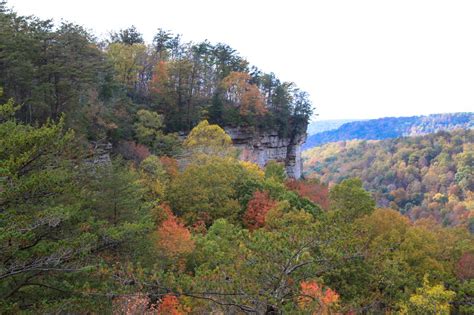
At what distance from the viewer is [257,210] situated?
95.7 ft

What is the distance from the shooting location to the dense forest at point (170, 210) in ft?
33.9

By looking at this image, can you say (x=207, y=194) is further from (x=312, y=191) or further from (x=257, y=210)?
(x=312, y=191)

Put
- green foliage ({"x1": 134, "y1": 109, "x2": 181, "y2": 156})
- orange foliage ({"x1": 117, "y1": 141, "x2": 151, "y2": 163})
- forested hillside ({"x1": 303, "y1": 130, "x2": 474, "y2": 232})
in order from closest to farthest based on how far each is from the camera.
Result: orange foliage ({"x1": 117, "y1": 141, "x2": 151, "y2": 163}) → green foliage ({"x1": 134, "y1": 109, "x2": 181, "y2": 156}) → forested hillside ({"x1": 303, "y1": 130, "x2": 474, "y2": 232})

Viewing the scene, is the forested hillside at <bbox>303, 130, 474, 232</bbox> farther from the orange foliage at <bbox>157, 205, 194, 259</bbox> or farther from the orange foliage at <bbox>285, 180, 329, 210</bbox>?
Answer: the orange foliage at <bbox>157, 205, 194, 259</bbox>

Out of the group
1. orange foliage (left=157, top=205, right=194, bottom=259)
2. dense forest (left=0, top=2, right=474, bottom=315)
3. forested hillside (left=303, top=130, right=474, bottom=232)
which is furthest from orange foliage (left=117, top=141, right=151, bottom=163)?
forested hillside (left=303, top=130, right=474, bottom=232)

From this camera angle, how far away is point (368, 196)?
97.1 feet

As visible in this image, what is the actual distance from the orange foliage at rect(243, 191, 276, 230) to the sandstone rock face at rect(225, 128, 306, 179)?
39.5 ft

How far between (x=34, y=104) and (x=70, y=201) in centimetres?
1289

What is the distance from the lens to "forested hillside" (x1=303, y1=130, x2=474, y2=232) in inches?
3765

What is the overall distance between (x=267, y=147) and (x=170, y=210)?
28070 mm

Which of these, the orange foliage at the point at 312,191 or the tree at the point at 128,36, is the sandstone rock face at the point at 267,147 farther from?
the tree at the point at 128,36

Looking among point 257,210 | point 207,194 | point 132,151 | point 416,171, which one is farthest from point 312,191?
point 416,171

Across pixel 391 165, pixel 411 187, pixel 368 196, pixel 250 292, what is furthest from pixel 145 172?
pixel 391 165

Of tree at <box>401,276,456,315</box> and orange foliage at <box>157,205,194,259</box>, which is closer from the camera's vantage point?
tree at <box>401,276,456,315</box>
